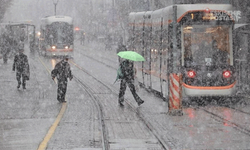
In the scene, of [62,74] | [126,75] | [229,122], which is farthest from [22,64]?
[229,122]

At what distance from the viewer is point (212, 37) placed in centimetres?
1709

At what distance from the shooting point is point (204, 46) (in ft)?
55.9

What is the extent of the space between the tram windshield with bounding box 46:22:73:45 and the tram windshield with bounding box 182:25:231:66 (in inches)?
1148

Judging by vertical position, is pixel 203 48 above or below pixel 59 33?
below

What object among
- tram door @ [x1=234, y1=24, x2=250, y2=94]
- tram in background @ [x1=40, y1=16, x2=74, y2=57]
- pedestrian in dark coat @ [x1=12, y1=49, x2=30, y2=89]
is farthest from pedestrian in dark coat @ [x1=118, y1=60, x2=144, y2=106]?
tram in background @ [x1=40, y1=16, x2=74, y2=57]

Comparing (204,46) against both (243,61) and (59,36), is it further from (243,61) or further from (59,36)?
(59,36)

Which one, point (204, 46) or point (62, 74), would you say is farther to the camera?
point (62, 74)

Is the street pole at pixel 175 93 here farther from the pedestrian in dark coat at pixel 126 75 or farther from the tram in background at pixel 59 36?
the tram in background at pixel 59 36

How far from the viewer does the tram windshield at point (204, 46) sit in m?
17.0

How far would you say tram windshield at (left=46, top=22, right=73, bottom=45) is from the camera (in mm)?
45344

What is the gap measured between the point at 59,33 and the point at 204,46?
29549 mm

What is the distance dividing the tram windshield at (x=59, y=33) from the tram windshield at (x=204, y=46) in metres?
29.2

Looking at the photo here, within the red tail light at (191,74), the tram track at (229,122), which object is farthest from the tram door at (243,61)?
the tram track at (229,122)

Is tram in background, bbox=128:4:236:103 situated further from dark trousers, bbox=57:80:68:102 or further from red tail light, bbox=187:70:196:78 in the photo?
dark trousers, bbox=57:80:68:102
